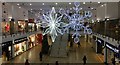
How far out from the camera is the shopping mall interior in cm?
1431

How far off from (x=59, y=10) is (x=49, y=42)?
512 centimetres

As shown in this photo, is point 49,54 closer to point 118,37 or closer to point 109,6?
point 109,6

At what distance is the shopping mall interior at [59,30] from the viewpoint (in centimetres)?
1431

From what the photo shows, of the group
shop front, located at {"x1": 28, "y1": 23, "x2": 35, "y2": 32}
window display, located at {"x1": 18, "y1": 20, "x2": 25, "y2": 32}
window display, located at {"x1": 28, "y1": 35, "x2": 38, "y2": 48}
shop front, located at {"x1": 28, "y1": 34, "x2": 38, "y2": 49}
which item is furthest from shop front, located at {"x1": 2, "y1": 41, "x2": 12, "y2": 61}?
shop front, located at {"x1": 28, "y1": 23, "x2": 35, "y2": 32}

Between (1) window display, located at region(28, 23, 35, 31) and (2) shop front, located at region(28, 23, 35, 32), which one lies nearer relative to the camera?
(2) shop front, located at region(28, 23, 35, 32)

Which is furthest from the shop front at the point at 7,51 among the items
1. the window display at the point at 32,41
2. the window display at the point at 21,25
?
the window display at the point at 32,41

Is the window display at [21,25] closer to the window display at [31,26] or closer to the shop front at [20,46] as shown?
the shop front at [20,46]

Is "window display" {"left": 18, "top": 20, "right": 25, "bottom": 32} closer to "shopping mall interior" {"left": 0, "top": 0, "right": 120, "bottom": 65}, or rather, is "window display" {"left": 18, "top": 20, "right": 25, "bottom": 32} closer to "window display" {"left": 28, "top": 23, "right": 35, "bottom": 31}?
"shopping mall interior" {"left": 0, "top": 0, "right": 120, "bottom": 65}

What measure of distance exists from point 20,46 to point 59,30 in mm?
5548

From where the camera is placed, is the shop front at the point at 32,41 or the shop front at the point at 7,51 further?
the shop front at the point at 32,41

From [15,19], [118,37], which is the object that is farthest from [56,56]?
[118,37]

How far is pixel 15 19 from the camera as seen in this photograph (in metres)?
19.8

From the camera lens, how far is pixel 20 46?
2045 centimetres

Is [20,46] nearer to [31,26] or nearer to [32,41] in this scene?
[32,41]
